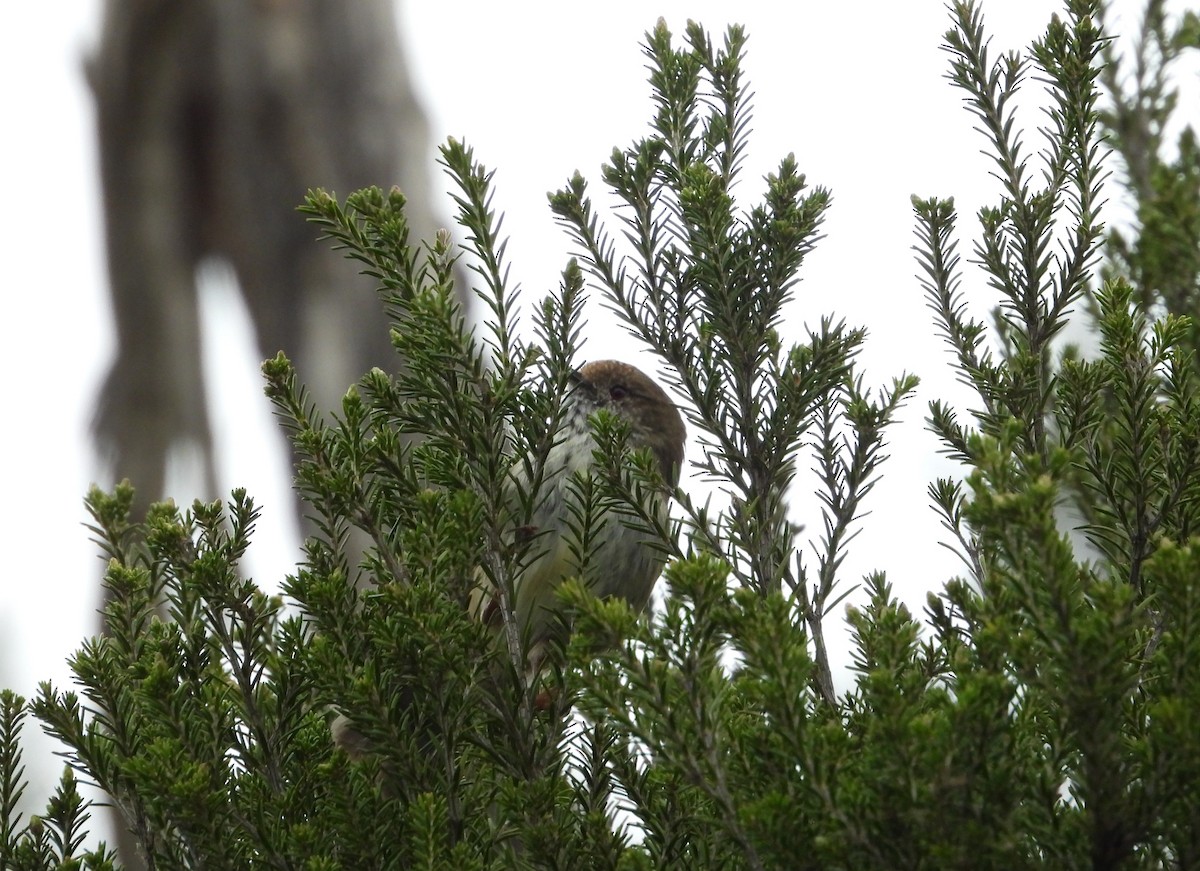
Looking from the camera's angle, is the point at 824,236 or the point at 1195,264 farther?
the point at 1195,264

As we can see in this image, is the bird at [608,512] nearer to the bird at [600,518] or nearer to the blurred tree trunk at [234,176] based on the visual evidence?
the bird at [600,518]

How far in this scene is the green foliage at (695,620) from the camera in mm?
1502

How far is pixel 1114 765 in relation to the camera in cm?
148

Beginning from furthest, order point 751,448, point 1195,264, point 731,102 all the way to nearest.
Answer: point 1195,264, point 731,102, point 751,448

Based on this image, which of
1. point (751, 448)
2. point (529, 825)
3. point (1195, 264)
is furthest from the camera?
point (1195, 264)

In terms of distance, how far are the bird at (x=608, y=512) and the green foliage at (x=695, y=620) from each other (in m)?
0.67

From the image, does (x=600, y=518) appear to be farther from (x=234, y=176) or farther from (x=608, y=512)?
(x=234, y=176)

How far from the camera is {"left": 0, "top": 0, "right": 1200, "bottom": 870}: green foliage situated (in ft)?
4.93

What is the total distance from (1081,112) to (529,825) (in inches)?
61.6

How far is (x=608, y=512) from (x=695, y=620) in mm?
1337

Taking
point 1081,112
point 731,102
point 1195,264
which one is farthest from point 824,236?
point 1195,264

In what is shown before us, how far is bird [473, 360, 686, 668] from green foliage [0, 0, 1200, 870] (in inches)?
26.4

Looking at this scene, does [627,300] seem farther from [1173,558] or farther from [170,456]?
[170,456]

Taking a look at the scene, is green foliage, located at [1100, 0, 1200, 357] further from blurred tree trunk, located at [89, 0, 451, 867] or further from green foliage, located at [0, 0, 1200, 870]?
blurred tree trunk, located at [89, 0, 451, 867]
